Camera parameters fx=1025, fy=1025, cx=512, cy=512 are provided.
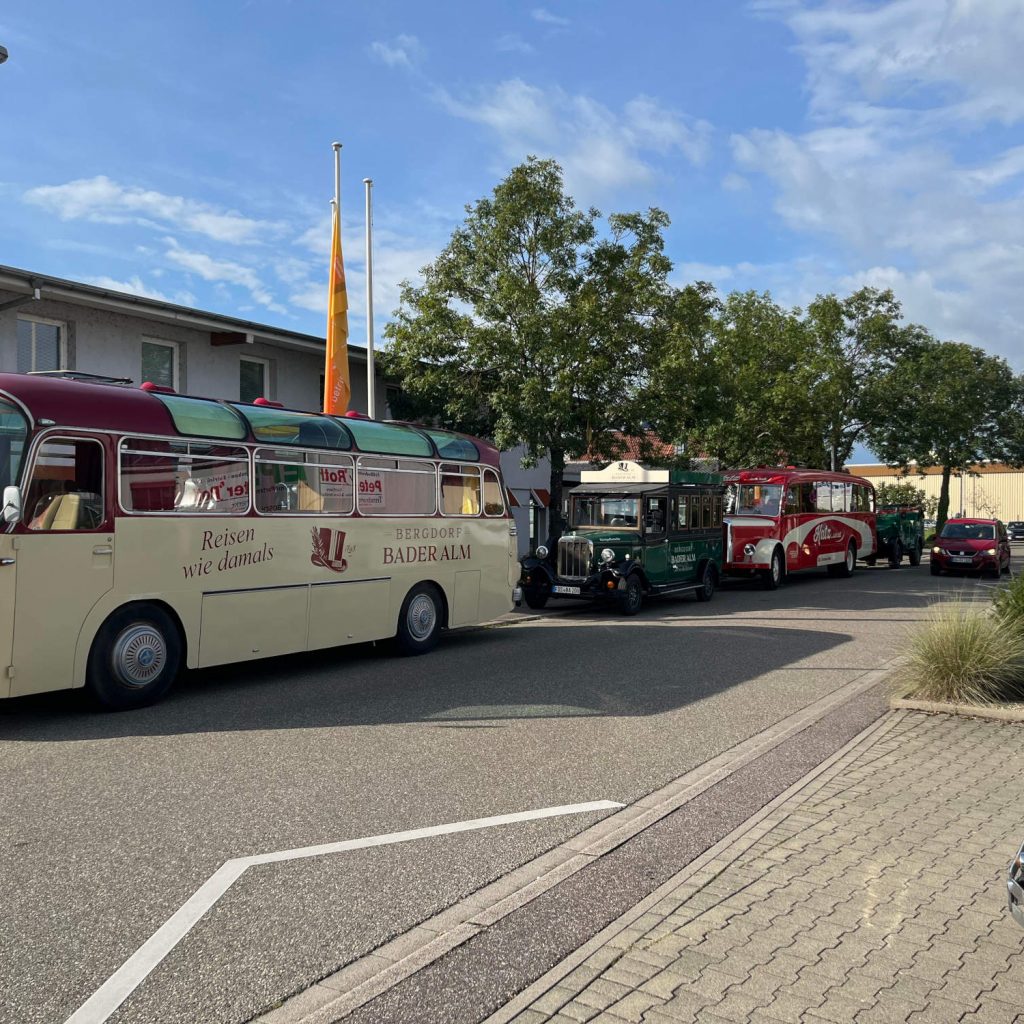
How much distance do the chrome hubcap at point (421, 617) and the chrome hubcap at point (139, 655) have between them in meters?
3.92

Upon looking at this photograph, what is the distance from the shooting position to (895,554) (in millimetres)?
34438

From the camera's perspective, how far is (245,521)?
10.6 metres

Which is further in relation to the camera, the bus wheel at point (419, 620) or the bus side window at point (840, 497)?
the bus side window at point (840, 497)

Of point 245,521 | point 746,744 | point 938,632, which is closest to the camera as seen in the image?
point 746,744

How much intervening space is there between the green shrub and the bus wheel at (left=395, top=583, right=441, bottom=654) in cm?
669

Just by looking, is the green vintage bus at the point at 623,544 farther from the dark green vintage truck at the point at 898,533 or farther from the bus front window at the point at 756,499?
the dark green vintage truck at the point at 898,533

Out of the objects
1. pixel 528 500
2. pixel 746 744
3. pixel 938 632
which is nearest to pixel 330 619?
pixel 746 744

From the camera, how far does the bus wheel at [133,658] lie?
8.98m

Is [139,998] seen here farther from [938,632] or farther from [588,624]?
[588,624]

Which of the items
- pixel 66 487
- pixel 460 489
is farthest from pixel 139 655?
pixel 460 489

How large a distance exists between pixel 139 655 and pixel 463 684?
3215 millimetres

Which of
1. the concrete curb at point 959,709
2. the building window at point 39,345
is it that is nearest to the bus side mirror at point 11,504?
the concrete curb at point 959,709

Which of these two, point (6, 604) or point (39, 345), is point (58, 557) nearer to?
point (6, 604)

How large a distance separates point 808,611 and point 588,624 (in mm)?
4776
